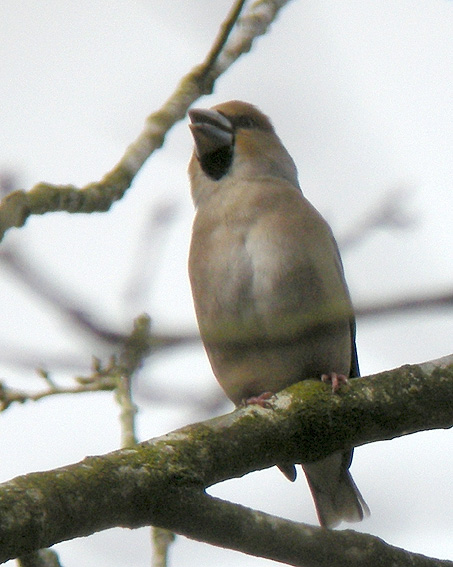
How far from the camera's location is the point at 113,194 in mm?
3170

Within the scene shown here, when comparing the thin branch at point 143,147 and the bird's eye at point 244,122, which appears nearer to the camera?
the thin branch at point 143,147

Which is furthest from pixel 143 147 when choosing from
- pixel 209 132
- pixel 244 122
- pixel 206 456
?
pixel 244 122

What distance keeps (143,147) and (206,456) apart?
4.68ft

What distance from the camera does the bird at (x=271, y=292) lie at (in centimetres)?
419

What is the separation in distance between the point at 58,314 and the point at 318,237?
301 cm

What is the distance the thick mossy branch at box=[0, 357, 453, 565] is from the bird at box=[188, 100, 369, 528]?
977 millimetres

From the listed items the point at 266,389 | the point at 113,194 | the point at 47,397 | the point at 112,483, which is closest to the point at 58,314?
the point at 112,483

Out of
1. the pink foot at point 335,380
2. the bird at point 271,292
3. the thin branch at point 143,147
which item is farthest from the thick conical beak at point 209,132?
the pink foot at point 335,380

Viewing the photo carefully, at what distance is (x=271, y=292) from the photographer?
13.8 feet

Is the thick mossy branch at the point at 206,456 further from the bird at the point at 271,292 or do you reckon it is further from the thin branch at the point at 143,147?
the bird at the point at 271,292

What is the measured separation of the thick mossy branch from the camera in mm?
2074

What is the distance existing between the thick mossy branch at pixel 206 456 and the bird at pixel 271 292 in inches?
38.5

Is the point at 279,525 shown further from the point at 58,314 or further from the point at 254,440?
the point at 58,314

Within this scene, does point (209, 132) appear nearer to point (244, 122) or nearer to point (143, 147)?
point (244, 122)
